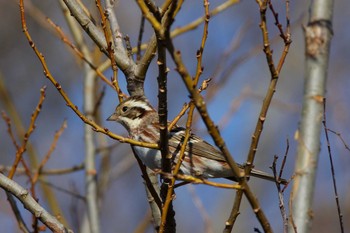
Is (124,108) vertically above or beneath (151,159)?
above

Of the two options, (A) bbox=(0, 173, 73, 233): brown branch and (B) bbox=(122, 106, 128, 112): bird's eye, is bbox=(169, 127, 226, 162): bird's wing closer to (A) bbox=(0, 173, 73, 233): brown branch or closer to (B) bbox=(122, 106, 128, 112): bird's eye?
(B) bbox=(122, 106, 128, 112): bird's eye

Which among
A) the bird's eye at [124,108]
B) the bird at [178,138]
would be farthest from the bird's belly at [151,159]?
the bird's eye at [124,108]

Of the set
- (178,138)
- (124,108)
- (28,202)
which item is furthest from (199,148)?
(28,202)

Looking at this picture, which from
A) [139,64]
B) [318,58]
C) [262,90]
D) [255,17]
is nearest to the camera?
[139,64]

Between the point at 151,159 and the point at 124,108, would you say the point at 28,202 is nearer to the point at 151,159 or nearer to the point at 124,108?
the point at 151,159

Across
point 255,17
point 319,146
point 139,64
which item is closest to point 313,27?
point 319,146

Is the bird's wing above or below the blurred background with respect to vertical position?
below

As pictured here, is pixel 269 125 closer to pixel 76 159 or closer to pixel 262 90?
pixel 262 90

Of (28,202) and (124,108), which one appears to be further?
(124,108)

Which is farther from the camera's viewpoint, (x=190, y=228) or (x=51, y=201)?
(x=190, y=228)

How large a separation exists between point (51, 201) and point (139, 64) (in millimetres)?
2188

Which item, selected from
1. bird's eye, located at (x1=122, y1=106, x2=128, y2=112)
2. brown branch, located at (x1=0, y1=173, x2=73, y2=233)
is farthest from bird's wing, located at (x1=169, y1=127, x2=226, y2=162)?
brown branch, located at (x1=0, y1=173, x2=73, y2=233)

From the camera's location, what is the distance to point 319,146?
4.62 m

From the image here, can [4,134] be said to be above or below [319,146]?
above
